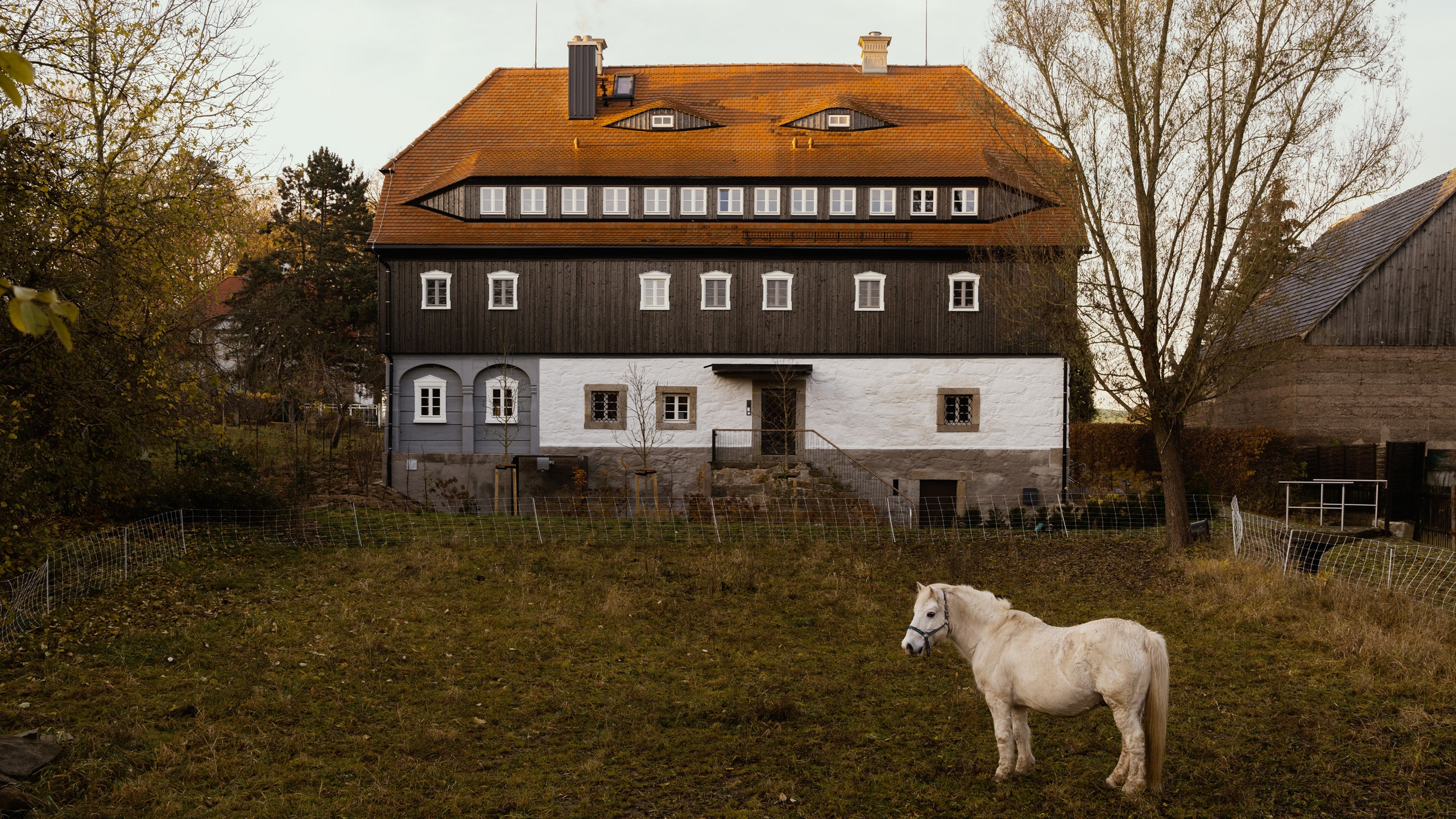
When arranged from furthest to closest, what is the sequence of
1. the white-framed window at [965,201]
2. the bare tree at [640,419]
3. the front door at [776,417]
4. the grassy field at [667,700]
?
the white-framed window at [965,201]
the front door at [776,417]
the bare tree at [640,419]
the grassy field at [667,700]

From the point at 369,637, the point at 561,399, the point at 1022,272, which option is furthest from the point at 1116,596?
the point at 561,399

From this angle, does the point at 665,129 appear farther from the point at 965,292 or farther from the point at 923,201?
the point at 965,292

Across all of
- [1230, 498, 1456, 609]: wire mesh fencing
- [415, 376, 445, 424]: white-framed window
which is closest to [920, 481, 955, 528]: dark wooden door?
[1230, 498, 1456, 609]: wire mesh fencing

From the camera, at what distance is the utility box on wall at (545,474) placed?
90.5ft

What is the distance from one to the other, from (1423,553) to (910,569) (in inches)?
446

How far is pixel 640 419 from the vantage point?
90.5ft

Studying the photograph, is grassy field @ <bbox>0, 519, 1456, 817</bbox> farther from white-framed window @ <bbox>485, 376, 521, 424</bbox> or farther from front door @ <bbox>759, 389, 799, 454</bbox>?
white-framed window @ <bbox>485, 376, 521, 424</bbox>

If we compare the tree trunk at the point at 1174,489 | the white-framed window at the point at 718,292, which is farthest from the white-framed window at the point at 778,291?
the tree trunk at the point at 1174,489

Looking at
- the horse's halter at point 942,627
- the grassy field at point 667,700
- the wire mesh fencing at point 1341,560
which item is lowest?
the grassy field at point 667,700

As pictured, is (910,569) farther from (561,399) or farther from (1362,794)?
(561,399)

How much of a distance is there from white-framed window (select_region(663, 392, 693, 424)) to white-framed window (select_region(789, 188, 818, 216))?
258 inches

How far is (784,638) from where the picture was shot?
12.2m

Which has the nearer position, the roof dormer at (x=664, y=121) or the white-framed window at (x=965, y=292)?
the white-framed window at (x=965, y=292)

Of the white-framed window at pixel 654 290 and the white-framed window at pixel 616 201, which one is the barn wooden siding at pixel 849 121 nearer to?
the white-framed window at pixel 616 201
